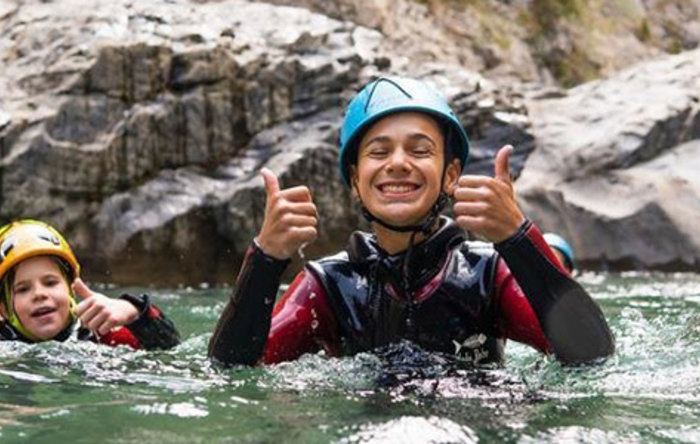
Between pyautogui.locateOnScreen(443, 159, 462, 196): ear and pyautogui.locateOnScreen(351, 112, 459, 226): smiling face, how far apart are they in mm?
19

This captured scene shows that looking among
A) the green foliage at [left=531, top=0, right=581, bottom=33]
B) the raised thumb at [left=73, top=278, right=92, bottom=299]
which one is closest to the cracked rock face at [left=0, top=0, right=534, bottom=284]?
the raised thumb at [left=73, top=278, right=92, bottom=299]

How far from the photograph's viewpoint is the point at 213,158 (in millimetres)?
11344

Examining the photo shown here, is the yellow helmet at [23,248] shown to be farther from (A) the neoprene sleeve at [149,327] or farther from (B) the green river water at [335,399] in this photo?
(A) the neoprene sleeve at [149,327]

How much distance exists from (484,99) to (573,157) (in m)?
1.46

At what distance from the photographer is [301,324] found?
12.9 feet

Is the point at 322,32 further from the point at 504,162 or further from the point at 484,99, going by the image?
the point at 504,162

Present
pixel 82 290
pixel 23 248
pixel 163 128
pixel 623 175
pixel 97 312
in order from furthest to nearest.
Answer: pixel 623 175, pixel 163 128, pixel 23 248, pixel 82 290, pixel 97 312

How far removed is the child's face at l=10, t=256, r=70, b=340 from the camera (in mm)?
4879

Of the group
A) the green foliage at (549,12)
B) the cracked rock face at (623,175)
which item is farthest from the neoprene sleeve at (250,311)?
the green foliage at (549,12)

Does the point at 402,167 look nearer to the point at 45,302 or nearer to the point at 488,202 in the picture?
the point at 488,202

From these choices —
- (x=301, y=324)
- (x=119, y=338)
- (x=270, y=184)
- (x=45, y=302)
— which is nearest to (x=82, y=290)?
(x=45, y=302)

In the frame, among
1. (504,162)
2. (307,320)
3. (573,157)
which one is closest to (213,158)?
(573,157)

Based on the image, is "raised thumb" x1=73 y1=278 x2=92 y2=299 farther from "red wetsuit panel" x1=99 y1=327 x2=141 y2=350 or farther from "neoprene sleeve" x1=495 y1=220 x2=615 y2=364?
"neoprene sleeve" x1=495 y1=220 x2=615 y2=364

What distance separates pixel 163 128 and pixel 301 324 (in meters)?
7.56
